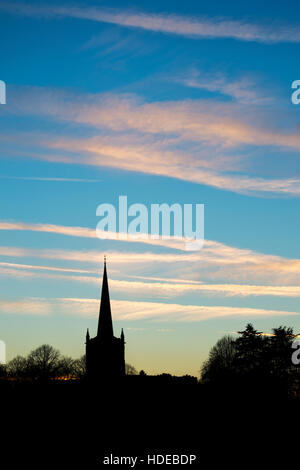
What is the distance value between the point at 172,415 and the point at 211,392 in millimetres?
10647

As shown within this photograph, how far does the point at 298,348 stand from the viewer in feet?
292

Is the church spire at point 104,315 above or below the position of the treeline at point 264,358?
above

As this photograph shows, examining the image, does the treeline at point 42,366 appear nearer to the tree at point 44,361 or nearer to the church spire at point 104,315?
the tree at point 44,361

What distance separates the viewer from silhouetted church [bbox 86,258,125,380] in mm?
100250

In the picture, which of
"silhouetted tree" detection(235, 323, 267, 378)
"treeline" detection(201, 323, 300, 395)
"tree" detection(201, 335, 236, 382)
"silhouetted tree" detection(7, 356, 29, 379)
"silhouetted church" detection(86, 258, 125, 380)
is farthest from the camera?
"silhouetted tree" detection(7, 356, 29, 379)

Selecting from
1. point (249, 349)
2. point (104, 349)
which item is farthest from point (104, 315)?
point (249, 349)

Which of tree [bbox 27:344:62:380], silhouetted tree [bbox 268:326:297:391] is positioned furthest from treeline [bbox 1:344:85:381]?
silhouetted tree [bbox 268:326:297:391]

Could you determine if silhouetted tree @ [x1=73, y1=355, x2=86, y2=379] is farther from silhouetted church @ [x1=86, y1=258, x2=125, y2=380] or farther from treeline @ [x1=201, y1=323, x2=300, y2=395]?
treeline @ [x1=201, y1=323, x2=300, y2=395]

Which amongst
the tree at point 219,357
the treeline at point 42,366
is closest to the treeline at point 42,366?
the treeline at point 42,366

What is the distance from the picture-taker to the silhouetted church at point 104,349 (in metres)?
100

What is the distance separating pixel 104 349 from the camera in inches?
3964

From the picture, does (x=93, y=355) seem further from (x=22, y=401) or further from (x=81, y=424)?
(x=81, y=424)

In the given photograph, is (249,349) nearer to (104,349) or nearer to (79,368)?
(104,349)
